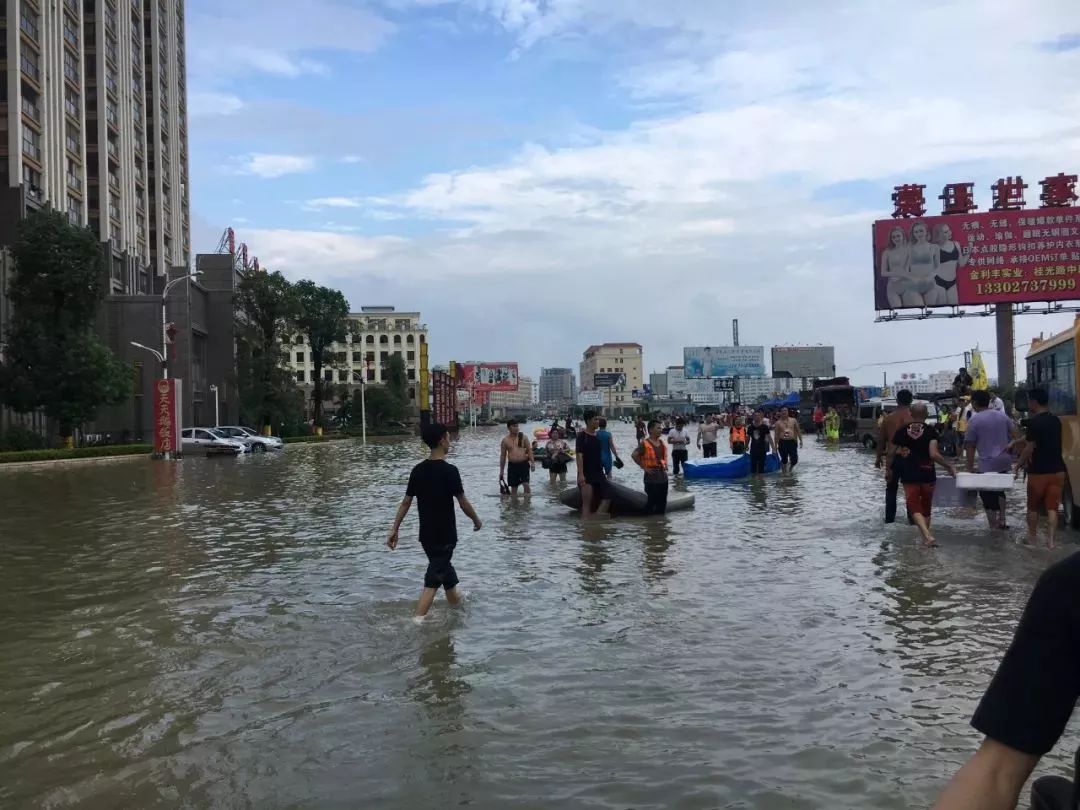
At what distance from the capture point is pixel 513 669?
21.3ft

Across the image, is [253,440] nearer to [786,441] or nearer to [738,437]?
[738,437]

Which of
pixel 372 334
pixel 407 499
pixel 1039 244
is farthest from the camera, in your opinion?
pixel 372 334

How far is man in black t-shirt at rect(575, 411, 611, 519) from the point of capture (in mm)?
14391

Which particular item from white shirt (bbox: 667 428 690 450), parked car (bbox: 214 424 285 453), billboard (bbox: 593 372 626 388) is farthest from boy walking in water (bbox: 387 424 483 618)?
billboard (bbox: 593 372 626 388)

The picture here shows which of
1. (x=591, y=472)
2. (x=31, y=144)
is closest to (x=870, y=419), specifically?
(x=591, y=472)

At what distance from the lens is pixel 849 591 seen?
886cm

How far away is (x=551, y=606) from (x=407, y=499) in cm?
161

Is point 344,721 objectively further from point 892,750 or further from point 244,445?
point 244,445

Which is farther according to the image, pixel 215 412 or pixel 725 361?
pixel 725 361

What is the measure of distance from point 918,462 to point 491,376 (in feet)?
436

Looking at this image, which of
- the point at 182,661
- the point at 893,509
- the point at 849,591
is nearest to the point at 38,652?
the point at 182,661

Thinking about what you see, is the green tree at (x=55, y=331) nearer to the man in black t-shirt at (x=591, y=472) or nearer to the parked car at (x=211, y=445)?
the parked car at (x=211, y=445)

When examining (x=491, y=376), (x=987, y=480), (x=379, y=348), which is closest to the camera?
(x=987, y=480)

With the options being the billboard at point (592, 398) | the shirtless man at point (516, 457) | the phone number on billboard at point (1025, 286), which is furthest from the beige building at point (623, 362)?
the shirtless man at point (516, 457)
